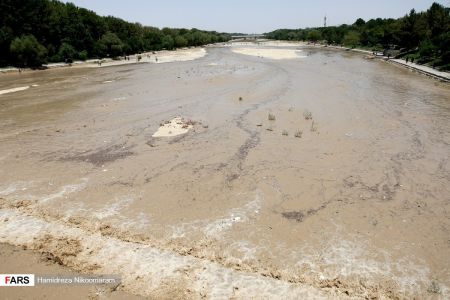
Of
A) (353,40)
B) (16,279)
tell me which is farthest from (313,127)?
(353,40)

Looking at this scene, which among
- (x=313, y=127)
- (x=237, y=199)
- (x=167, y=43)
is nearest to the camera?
(x=237, y=199)

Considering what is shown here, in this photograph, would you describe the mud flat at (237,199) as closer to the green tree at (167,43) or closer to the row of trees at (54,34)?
the row of trees at (54,34)

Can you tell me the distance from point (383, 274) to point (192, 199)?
598 centimetres

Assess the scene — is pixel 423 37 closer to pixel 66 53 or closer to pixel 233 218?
pixel 233 218

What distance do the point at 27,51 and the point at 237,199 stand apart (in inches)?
2219

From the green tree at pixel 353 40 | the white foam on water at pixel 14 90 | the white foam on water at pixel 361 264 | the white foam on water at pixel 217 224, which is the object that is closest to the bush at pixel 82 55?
the white foam on water at pixel 14 90

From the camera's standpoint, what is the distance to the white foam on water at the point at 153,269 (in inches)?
285

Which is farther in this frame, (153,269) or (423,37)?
(423,37)

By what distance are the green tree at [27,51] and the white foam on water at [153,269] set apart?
178 feet

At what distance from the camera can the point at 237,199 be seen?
11.2m

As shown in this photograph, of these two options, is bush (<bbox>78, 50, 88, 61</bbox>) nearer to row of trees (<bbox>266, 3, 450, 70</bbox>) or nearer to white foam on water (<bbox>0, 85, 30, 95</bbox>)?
white foam on water (<bbox>0, 85, 30, 95</bbox>)

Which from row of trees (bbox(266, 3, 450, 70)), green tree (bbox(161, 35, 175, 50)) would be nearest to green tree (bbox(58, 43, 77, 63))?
green tree (bbox(161, 35, 175, 50))

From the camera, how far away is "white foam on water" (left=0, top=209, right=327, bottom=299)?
7.24 meters

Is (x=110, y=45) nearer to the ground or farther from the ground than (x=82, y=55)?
farther from the ground
